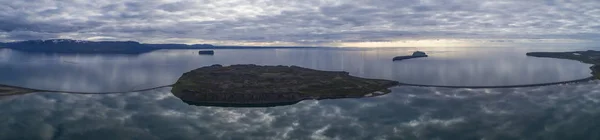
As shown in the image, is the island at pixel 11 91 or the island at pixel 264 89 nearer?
the island at pixel 264 89

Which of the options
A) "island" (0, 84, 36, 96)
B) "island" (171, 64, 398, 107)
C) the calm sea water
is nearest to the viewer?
the calm sea water

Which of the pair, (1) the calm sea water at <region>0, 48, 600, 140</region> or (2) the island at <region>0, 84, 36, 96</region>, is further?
(2) the island at <region>0, 84, 36, 96</region>

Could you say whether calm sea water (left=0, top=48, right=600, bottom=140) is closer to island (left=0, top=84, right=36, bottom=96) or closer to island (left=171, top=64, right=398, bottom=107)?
island (left=171, top=64, right=398, bottom=107)

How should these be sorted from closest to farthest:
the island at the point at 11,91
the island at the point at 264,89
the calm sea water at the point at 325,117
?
the calm sea water at the point at 325,117 → the island at the point at 264,89 → the island at the point at 11,91

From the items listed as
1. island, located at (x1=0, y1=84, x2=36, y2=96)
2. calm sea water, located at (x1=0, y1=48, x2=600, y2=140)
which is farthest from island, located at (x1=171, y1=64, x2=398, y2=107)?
island, located at (x1=0, y1=84, x2=36, y2=96)

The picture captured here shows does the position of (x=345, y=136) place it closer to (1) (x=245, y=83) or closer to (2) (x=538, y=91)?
(1) (x=245, y=83)

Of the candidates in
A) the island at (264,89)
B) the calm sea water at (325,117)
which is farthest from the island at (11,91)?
the island at (264,89)

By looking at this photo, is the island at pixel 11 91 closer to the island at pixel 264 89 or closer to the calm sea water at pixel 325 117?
the calm sea water at pixel 325 117

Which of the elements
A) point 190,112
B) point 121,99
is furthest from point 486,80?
point 121,99

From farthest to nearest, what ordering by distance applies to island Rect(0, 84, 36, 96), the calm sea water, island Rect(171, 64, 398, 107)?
island Rect(0, 84, 36, 96), island Rect(171, 64, 398, 107), the calm sea water
